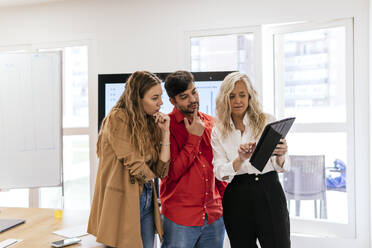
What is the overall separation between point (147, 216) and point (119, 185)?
0.78 ft

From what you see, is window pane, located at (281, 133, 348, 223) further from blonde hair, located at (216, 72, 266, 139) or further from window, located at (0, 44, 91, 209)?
window, located at (0, 44, 91, 209)

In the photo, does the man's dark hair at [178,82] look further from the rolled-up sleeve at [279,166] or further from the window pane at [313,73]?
the window pane at [313,73]

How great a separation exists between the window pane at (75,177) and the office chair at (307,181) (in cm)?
220

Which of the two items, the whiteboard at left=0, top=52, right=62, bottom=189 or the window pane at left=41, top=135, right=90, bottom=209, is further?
the window pane at left=41, top=135, right=90, bottom=209

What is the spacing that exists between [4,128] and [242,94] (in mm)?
1838

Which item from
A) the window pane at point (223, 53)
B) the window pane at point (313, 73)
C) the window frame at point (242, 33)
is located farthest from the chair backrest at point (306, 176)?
the window pane at point (223, 53)

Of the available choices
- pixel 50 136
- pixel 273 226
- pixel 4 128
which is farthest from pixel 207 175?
pixel 4 128

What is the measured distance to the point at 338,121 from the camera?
314cm

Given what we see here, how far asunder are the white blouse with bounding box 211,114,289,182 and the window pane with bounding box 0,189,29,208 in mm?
3138

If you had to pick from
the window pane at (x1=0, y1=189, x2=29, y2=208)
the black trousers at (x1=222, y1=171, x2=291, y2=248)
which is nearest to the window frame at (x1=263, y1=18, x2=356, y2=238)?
the black trousers at (x1=222, y1=171, x2=291, y2=248)

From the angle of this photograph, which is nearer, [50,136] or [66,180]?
[50,136]

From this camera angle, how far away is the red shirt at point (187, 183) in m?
1.73

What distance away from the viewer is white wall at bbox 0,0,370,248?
2.98 metres

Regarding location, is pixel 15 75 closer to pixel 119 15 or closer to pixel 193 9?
pixel 119 15
